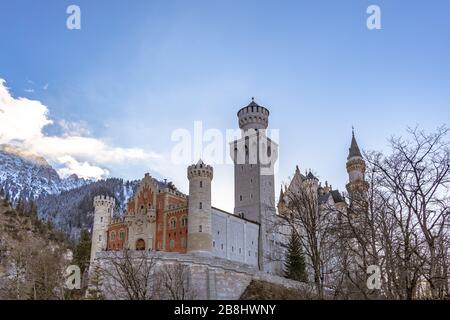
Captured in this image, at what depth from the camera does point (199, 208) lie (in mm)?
55875

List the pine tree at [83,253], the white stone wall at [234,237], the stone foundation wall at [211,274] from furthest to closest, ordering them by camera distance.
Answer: the pine tree at [83,253] → the white stone wall at [234,237] → the stone foundation wall at [211,274]

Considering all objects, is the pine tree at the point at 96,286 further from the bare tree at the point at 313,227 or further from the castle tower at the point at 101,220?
the castle tower at the point at 101,220

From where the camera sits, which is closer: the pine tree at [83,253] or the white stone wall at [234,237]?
the white stone wall at [234,237]

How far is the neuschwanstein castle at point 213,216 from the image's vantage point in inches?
2235

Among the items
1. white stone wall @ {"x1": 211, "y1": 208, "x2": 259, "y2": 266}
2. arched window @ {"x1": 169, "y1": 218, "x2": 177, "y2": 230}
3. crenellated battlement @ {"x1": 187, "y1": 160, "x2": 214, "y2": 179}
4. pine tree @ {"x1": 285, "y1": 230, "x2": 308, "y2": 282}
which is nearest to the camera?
pine tree @ {"x1": 285, "y1": 230, "x2": 308, "y2": 282}

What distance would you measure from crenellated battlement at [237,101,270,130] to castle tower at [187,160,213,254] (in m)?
12.8

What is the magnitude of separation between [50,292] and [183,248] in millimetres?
22105

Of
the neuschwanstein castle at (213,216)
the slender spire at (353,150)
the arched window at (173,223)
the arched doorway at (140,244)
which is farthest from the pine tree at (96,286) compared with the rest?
the slender spire at (353,150)

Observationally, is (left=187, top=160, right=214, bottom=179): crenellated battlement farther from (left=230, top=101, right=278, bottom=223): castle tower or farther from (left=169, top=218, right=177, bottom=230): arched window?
(left=230, top=101, right=278, bottom=223): castle tower

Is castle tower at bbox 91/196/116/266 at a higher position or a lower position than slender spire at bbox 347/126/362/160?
lower

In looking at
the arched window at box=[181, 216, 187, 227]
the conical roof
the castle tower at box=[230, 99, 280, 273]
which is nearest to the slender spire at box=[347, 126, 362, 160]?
the conical roof

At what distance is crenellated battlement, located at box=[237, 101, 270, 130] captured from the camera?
68250 mm

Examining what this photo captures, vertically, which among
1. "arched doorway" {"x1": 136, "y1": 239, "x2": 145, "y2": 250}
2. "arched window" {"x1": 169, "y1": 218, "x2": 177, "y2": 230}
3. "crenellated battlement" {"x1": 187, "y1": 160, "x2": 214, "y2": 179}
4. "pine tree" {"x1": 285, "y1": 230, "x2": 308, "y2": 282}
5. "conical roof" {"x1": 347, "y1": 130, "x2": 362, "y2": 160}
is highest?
"conical roof" {"x1": 347, "y1": 130, "x2": 362, "y2": 160}
